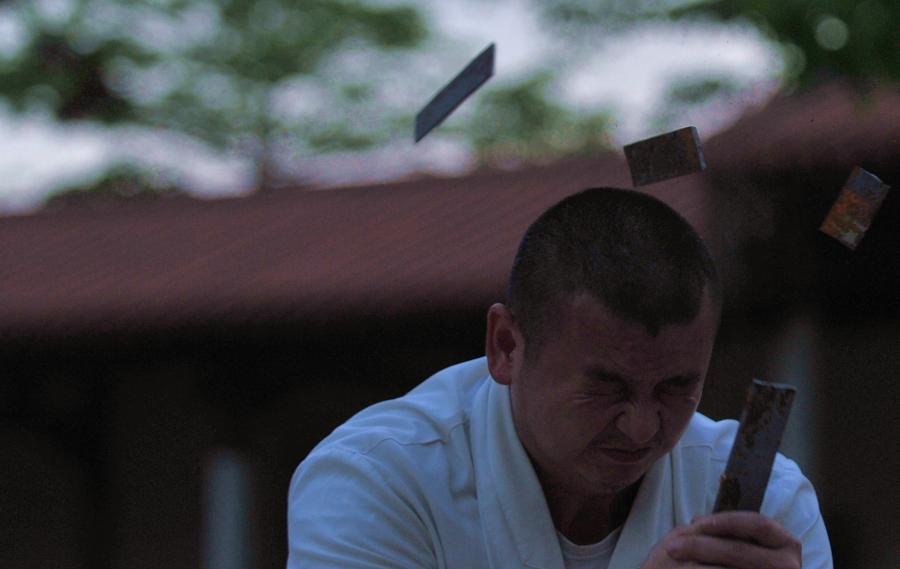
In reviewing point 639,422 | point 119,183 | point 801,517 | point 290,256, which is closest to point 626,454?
point 639,422

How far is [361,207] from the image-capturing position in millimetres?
9930

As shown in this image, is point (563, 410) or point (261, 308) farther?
point (261, 308)

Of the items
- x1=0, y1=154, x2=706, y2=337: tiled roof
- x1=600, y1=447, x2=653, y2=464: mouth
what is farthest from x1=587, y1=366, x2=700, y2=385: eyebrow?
x1=0, y1=154, x2=706, y2=337: tiled roof

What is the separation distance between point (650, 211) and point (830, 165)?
4.81 m

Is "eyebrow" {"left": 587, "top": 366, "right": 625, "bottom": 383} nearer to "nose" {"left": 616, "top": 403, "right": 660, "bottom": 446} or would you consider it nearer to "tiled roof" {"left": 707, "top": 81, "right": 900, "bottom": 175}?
"nose" {"left": 616, "top": 403, "right": 660, "bottom": 446}

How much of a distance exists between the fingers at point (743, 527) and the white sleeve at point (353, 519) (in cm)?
46

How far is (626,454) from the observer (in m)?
2.00

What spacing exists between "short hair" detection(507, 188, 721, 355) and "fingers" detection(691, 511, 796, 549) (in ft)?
0.87

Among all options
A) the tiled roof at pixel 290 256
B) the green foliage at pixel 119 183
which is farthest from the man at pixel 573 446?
the green foliage at pixel 119 183

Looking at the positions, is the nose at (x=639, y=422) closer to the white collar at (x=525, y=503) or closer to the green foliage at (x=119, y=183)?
the white collar at (x=525, y=503)

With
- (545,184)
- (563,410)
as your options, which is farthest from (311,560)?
(545,184)

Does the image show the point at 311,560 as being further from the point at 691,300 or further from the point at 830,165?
the point at 830,165

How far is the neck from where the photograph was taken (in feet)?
7.34

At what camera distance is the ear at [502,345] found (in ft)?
7.04
